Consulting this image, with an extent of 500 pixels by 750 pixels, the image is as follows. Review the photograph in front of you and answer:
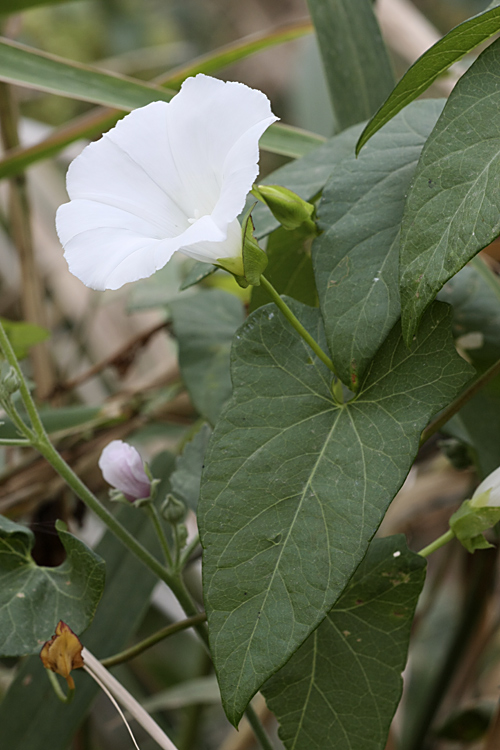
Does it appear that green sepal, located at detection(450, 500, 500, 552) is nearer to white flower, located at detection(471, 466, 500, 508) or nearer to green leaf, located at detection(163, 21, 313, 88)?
white flower, located at detection(471, 466, 500, 508)

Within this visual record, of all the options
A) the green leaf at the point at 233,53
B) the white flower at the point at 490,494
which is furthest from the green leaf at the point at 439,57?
the green leaf at the point at 233,53

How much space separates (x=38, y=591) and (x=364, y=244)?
188mm

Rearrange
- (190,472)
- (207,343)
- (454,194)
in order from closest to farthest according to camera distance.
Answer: (454,194), (190,472), (207,343)

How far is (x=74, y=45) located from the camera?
4.65ft

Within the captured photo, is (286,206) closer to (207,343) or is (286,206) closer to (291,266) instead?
(291,266)

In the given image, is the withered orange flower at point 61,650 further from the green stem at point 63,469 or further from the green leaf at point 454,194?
the green leaf at point 454,194

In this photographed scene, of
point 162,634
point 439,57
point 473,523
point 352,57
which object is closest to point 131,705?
point 162,634

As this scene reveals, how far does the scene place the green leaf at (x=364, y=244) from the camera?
23cm

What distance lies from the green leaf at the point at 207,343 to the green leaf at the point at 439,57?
0.22 meters

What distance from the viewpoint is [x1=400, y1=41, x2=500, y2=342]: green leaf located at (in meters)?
0.20

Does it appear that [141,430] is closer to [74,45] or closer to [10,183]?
[10,183]

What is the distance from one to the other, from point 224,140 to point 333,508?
5.0 inches

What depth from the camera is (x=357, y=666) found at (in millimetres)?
254

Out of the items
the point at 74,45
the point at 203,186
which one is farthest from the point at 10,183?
the point at 74,45
